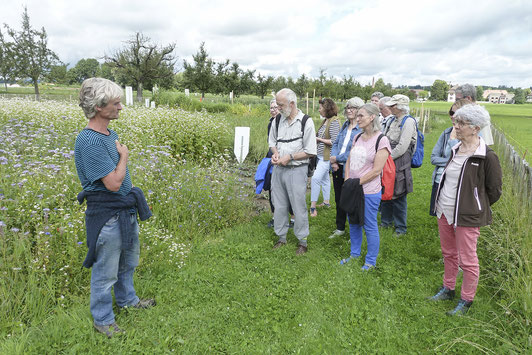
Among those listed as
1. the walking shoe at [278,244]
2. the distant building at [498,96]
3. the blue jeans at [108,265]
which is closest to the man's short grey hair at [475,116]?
the walking shoe at [278,244]

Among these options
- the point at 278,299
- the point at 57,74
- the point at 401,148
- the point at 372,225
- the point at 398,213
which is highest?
the point at 57,74

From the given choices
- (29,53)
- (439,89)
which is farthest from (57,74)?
(439,89)

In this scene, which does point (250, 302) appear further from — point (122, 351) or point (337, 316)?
point (122, 351)

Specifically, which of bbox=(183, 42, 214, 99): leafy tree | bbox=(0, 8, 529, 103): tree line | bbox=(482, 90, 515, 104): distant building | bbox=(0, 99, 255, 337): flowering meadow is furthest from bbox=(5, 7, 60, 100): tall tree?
bbox=(482, 90, 515, 104): distant building

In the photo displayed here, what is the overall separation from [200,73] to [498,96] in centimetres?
13391

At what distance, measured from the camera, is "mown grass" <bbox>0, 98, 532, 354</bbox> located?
9.20 ft

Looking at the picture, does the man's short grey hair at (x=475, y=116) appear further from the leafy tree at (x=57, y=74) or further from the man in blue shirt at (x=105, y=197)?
the leafy tree at (x=57, y=74)

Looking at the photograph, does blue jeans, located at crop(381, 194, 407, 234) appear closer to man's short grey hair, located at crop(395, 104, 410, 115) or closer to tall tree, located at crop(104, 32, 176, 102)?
man's short grey hair, located at crop(395, 104, 410, 115)

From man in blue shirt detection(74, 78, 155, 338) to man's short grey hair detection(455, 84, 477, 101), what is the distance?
12.5 feet

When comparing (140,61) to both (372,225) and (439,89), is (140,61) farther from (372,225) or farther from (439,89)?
(439,89)

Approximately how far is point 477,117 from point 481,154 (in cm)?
34

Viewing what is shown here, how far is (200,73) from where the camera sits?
36.0 m

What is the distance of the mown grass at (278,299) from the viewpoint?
280 cm

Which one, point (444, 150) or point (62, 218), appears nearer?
point (62, 218)
